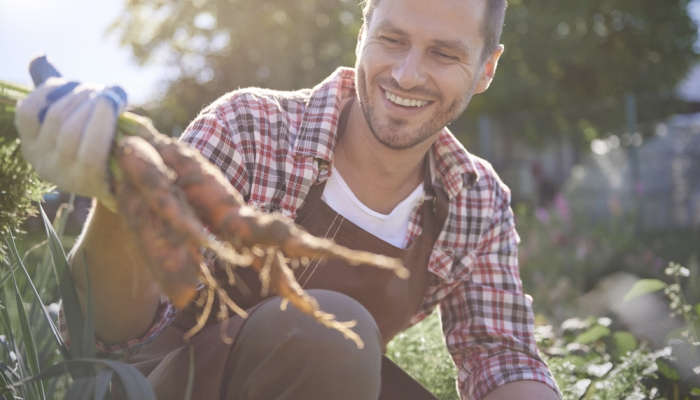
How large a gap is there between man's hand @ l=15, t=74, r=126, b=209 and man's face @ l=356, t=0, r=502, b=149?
112 cm

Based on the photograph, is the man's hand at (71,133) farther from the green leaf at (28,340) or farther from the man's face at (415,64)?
the man's face at (415,64)

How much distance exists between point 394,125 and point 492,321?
71 cm

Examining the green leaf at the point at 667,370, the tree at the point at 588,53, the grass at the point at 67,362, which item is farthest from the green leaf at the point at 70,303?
the tree at the point at 588,53

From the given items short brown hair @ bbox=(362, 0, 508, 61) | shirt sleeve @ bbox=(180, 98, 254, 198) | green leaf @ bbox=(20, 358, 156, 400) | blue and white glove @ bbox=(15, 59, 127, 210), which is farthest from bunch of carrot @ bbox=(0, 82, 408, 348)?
short brown hair @ bbox=(362, 0, 508, 61)

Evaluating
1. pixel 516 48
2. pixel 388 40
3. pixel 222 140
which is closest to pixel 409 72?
pixel 388 40

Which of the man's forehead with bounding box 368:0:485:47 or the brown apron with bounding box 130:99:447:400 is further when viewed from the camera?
the man's forehead with bounding box 368:0:485:47

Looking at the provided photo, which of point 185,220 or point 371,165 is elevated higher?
point 185,220

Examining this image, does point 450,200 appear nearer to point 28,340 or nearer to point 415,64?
point 415,64

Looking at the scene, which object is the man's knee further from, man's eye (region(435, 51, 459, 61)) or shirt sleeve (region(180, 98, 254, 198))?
man's eye (region(435, 51, 459, 61))

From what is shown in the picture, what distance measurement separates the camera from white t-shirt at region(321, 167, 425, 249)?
6.78 ft

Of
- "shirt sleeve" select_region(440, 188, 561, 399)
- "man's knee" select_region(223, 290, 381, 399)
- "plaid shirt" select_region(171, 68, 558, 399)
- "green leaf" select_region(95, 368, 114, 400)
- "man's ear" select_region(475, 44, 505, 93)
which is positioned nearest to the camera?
"green leaf" select_region(95, 368, 114, 400)

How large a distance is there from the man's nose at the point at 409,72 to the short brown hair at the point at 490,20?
0.78 ft

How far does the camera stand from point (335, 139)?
207cm

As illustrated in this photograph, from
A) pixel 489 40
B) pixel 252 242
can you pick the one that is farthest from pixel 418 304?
pixel 252 242
